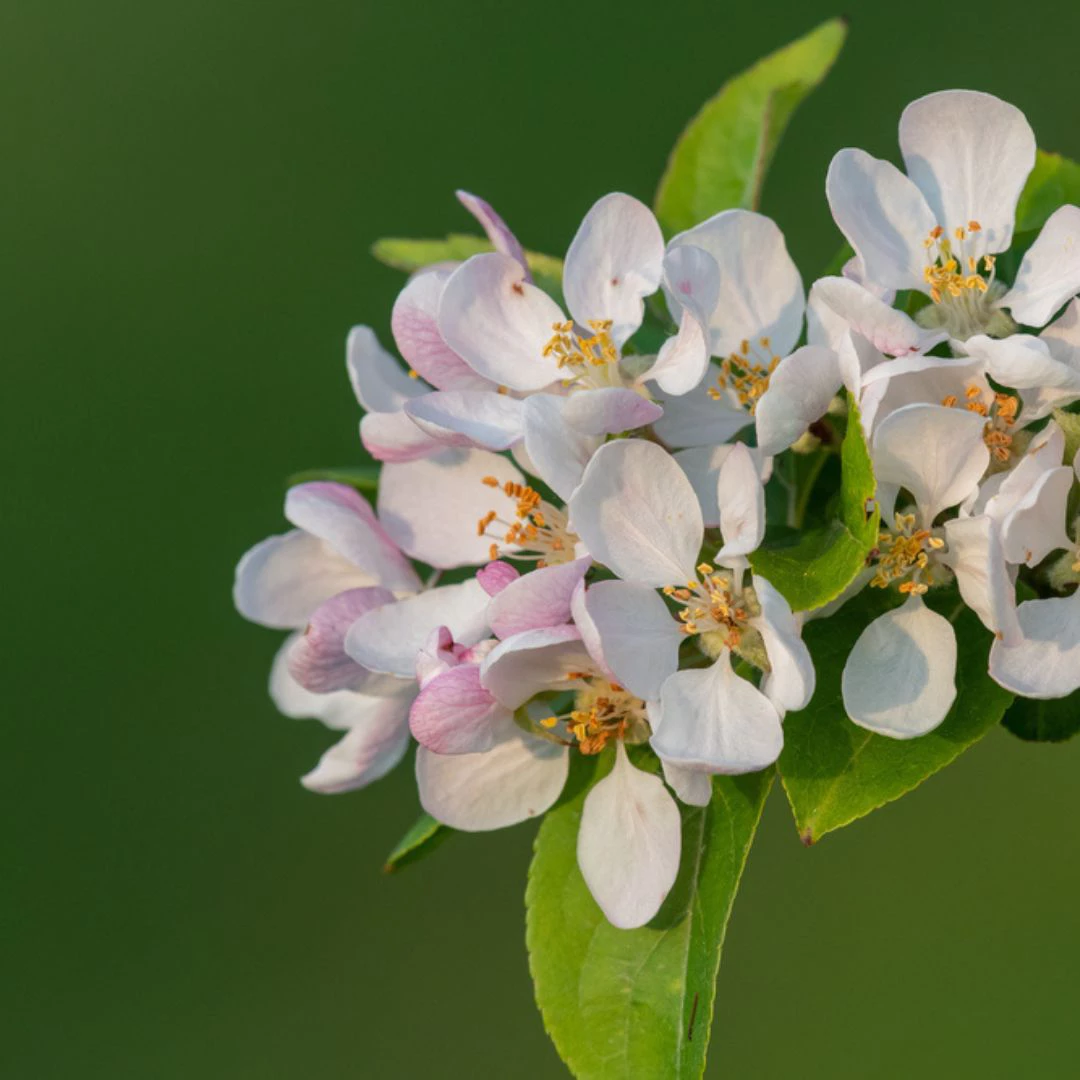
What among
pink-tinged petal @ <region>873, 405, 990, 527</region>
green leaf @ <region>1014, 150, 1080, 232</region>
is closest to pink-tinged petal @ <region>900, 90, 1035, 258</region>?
green leaf @ <region>1014, 150, 1080, 232</region>

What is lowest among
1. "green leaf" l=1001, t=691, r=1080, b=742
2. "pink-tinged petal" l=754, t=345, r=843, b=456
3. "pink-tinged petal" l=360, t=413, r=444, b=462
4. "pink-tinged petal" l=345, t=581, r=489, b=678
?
"green leaf" l=1001, t=691, r=1080, b=742

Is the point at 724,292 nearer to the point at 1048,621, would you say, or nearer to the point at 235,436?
the point at 1048,621

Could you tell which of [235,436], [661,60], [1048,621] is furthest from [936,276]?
[661,60]

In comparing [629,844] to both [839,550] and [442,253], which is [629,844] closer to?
[839,550]

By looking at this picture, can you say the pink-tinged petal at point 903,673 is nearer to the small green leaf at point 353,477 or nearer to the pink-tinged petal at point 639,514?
the pink-tinged petal at point 639,514

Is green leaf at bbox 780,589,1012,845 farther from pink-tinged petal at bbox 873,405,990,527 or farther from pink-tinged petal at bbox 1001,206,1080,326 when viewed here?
pink-tinged petal at bbox 1001,206,1080,326

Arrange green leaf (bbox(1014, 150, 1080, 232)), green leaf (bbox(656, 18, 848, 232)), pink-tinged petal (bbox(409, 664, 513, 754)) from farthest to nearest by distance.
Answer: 1. green leaf (bbox(656, 18, 848, 232))
2. green leaf (bbox(1014, 150, 1080, 232))
3. pink-tinged petal (bbox(409, 664, 513, 754))

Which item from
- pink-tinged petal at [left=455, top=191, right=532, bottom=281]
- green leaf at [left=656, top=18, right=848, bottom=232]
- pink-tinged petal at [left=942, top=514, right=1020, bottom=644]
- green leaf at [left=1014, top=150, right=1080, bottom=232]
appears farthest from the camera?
green leaf at [left=656, top=18, right=848, bottom=232]
